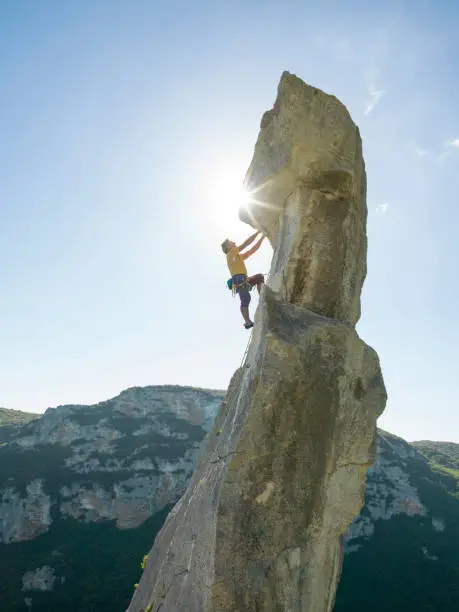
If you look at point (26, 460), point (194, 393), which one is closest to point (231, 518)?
point (26, 460)

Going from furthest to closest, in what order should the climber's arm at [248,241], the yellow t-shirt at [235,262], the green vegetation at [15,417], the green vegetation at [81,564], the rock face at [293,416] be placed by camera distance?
the green vegetation at [15,417]
the green vegetation at [81,564]
the climber's arm at [248,241]
the yellow t-shirt at [235,262]
the rock face at [293,416]

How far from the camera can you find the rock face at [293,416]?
6.79 meters

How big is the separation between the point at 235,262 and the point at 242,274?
419 millimetres

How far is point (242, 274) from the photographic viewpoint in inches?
472

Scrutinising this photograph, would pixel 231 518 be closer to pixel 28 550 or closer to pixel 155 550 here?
pixel 155 550

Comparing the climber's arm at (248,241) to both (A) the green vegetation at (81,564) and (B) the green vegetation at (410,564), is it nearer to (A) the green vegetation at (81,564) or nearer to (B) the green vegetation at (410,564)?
(A) the green vegetation at (81,564)

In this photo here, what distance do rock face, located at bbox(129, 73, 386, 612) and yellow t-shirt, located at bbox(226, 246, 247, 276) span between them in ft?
4.96

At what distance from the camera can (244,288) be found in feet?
39.3

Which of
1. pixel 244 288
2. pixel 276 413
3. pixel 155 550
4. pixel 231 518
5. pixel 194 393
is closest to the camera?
pixel 231 518

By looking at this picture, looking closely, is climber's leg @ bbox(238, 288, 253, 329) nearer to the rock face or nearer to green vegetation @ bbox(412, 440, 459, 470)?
the rock face

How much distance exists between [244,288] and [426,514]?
239 ft

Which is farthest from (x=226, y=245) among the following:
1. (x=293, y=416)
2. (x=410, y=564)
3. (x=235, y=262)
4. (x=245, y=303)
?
(x=410, y=564)

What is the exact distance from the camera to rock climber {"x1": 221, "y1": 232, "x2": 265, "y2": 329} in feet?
39.2

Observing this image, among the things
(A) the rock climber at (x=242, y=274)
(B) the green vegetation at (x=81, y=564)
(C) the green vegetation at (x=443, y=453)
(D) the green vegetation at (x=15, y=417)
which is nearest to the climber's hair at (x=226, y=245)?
(A) the rock climber at (x=242, y=274)
